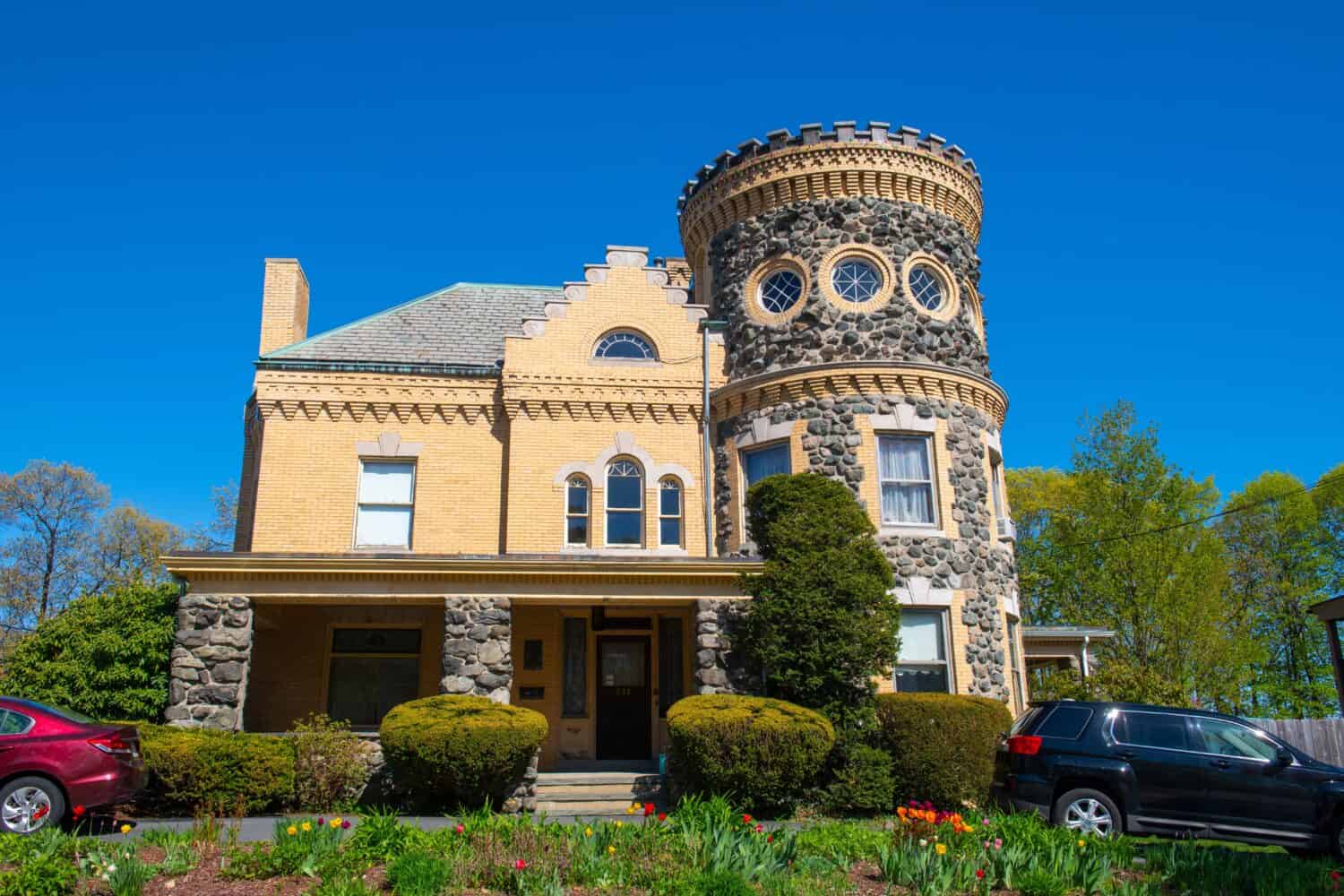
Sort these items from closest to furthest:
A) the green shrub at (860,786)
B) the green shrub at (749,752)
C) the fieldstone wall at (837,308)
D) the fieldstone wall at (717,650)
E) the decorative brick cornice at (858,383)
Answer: the green shrub at (749,752)
the green shrub at (860,786)
the fieldstone wall at (717,650)
the decorative brick cornice at (858,383)
the fieldstone wall at (837,308)

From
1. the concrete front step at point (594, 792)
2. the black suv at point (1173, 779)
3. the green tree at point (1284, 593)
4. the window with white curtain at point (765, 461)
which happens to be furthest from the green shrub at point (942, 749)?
the green tree at point (1284, 593)

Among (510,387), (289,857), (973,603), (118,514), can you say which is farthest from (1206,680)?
(118,514)

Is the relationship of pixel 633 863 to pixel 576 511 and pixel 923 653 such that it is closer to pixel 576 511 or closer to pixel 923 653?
pixel 923 653

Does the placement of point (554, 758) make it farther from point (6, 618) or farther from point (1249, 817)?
point (6, 618)

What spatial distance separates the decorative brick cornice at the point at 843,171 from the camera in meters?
20.7

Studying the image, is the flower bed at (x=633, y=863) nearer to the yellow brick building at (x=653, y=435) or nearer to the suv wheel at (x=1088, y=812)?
the suv wheel at (x=1088, y=812)

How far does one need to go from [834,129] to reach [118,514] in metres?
33.5

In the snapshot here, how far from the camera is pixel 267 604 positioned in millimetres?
16734

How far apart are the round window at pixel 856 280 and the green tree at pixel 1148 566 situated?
18.4 m

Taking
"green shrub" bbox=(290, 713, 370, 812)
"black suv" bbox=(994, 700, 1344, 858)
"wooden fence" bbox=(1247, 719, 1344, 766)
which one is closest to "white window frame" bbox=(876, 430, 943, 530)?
"black suv" bbox=(994, 700, 1344, 858)

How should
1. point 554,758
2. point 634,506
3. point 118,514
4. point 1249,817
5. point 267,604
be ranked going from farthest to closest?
point 118,514 → point 634,506 → point 554,758 → point 267,604 → point 1249,817

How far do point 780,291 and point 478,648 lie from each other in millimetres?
9581

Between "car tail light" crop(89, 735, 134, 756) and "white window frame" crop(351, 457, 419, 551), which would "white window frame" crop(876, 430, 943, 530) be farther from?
"car tail light" crop(89, 735, 134, 756)

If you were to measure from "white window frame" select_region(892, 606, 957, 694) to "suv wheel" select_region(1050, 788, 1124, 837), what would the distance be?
591 centimetres
